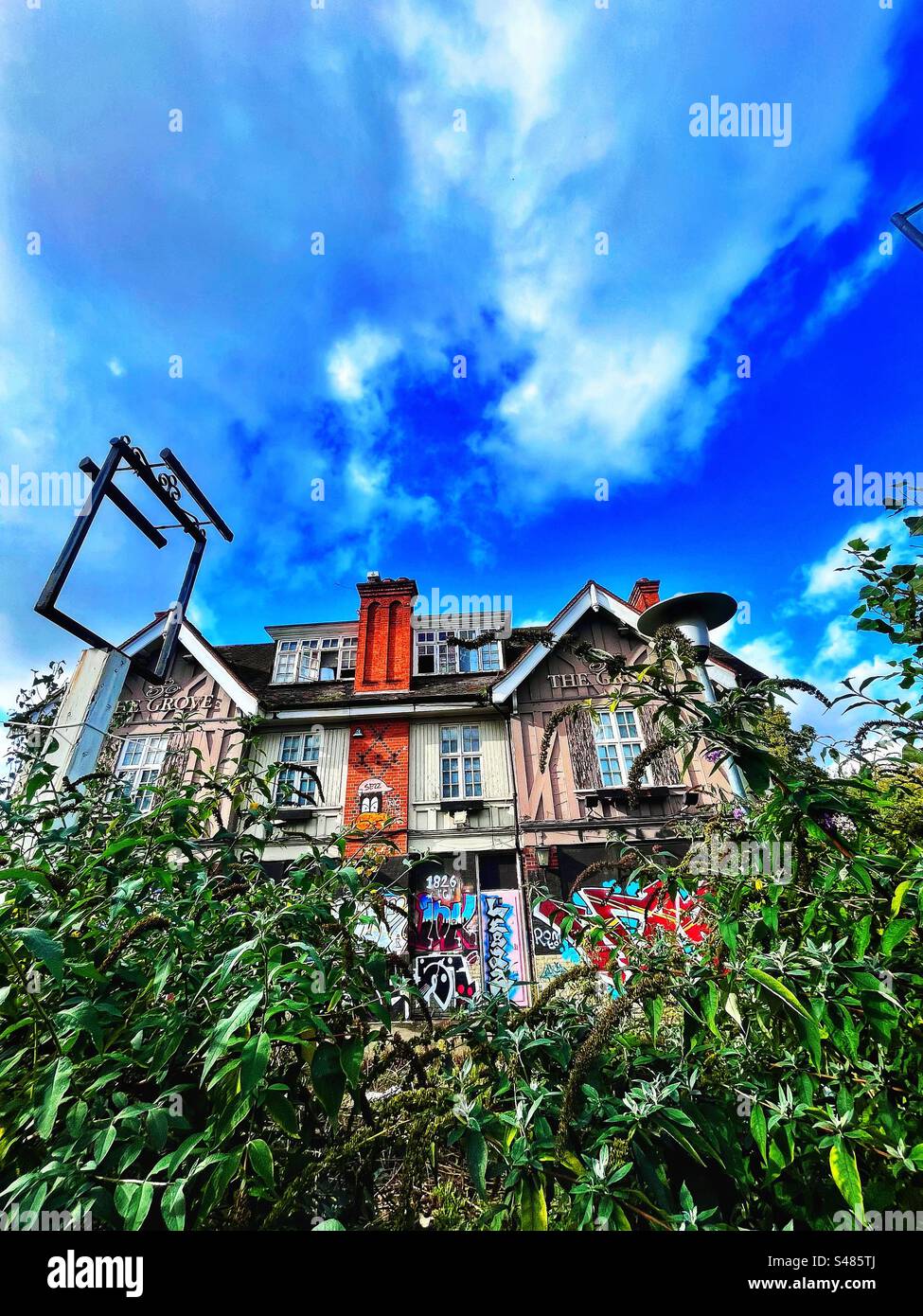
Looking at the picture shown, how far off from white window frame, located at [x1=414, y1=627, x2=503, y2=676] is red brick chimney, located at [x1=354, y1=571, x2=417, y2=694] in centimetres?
41

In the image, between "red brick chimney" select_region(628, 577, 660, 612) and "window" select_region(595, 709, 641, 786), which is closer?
Result: "window" select_region(595, 709, 641, 786)

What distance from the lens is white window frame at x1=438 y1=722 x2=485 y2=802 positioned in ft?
42.0

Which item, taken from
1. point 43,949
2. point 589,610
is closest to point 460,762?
point 589,610

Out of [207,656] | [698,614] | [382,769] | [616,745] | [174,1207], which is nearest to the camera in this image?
[174,1207]

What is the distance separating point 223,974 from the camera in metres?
1.27

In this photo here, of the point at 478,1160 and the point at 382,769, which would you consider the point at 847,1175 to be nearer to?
the point at 478,1160

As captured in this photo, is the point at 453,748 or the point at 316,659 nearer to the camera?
the point at 453,748

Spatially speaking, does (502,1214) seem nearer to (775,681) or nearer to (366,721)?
(775,681)

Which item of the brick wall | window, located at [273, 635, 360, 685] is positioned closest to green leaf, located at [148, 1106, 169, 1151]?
the brick wall

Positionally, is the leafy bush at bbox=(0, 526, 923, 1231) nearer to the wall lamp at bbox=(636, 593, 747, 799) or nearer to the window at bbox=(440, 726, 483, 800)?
the wall lamp at bbox=(636, 593, 747, 799)

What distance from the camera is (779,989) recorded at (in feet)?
4.21

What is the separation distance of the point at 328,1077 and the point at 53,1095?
0.56m

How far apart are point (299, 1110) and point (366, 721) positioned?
12165 millimetres
